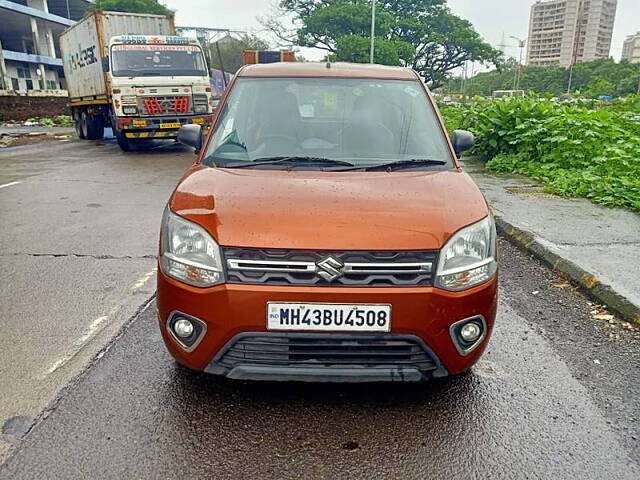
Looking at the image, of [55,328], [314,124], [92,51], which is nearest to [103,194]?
[55,328]

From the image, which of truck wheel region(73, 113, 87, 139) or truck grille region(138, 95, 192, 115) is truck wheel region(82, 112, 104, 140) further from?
truck grille region(138, 95, 192, 115)

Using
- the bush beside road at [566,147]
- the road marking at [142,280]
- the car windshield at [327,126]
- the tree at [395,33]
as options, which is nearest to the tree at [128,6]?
the tree at [395,33]

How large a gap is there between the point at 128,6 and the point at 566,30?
7330 centimetres

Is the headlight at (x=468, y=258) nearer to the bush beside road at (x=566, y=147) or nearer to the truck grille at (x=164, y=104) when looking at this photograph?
the bush beside road at (x=566, y=147)

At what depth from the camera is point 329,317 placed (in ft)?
7.56

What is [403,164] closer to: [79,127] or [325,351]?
[325,351]

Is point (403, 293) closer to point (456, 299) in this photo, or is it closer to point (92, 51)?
point (456, 299)

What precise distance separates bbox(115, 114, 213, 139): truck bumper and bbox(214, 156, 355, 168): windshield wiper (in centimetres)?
1079

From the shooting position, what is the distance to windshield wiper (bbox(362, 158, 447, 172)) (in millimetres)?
3107

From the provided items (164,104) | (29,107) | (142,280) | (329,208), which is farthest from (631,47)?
Answer: (329,208)

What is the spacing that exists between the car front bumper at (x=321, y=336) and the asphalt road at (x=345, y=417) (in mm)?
287

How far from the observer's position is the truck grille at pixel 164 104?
13414 mm

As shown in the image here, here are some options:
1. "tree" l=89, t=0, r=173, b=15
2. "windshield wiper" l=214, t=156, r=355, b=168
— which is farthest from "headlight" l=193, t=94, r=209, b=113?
"tree" l=89, t=0, r=173, b=15

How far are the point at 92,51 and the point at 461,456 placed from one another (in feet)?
57.4
